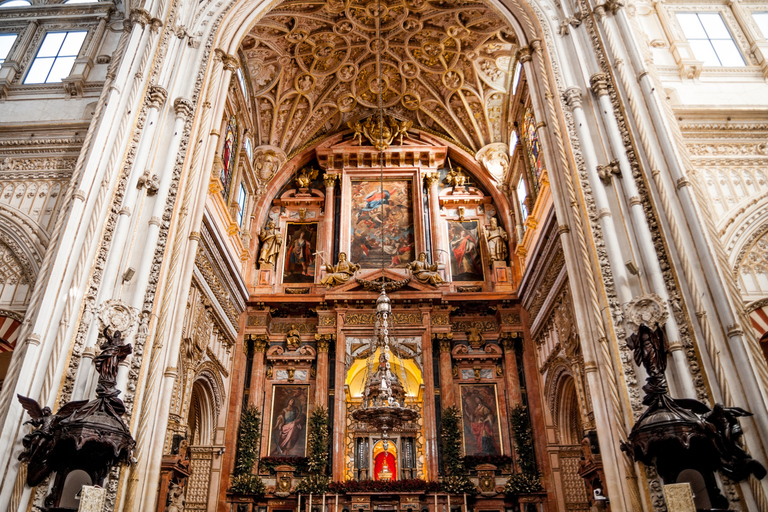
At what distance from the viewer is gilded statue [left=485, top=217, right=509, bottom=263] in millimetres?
19203

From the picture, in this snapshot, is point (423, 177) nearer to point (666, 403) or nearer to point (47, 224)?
point (47, 224)

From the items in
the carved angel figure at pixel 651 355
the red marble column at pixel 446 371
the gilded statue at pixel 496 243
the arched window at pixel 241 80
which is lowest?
the carved angel figure at pixel 651 355

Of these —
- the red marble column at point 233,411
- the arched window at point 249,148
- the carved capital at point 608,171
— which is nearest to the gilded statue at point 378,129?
the arched window at point 249,148

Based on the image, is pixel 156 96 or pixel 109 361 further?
pixel 156 96

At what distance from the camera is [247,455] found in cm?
1599

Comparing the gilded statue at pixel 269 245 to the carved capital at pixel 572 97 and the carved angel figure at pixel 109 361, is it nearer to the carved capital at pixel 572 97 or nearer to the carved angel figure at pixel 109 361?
the carved angel figure at pixel 109 361

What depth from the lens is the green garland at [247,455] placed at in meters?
15.4

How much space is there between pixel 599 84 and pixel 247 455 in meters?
12.6

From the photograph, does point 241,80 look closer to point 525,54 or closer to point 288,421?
point 525,54

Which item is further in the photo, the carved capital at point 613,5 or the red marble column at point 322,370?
the red marble column at point 322,370

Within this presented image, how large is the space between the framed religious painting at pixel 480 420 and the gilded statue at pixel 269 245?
7.29 meters

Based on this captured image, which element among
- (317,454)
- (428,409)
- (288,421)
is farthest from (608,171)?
(288,421)

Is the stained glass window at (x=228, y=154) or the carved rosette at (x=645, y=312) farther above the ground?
the stained glass window at (x=228, y=154)

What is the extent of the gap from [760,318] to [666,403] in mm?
3878
